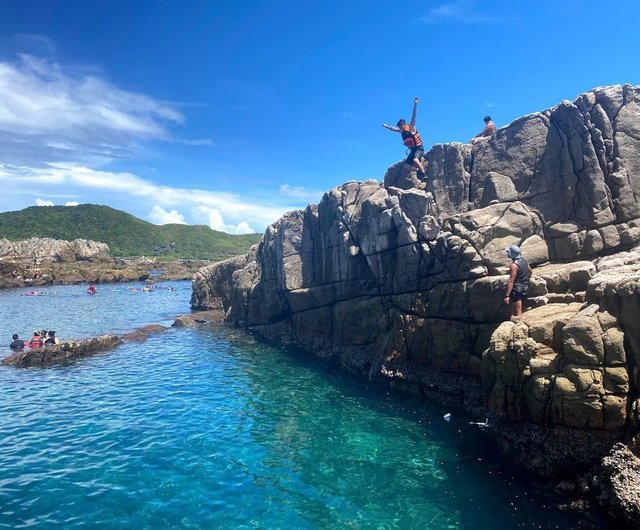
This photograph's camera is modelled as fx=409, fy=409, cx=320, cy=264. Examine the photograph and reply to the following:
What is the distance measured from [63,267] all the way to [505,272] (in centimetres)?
14320

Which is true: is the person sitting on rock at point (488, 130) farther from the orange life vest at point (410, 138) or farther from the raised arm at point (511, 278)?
the raised arm at point (511, 278)

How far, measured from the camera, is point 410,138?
124 feet

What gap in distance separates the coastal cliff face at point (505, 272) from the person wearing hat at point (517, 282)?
933 millimetres

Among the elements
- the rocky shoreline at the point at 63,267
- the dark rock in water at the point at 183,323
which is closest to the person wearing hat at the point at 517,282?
the dark rock in water at the point at 183,323

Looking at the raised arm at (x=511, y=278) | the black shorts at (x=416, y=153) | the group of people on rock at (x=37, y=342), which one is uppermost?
the black shorts at (x=416, y=153)

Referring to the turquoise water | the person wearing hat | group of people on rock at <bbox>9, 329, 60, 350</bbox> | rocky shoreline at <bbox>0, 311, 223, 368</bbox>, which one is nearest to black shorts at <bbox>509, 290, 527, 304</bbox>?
the person wearing hat

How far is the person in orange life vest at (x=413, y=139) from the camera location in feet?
123

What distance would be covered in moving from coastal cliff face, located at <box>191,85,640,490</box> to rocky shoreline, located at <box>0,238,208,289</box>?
11021 cm

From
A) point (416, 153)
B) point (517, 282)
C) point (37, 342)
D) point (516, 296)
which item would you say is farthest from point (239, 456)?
point (37, 342)

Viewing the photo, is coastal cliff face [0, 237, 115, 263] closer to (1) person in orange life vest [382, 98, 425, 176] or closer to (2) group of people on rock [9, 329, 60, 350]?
(2) group of people on rock [9, 329, 60, 350]

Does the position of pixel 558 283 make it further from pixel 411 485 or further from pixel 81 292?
pixel 81 292

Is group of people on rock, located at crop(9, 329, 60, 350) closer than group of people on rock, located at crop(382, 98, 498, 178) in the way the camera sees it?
No

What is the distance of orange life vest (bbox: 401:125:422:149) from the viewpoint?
37.5m

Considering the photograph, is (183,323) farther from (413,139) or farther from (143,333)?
(413,139)
